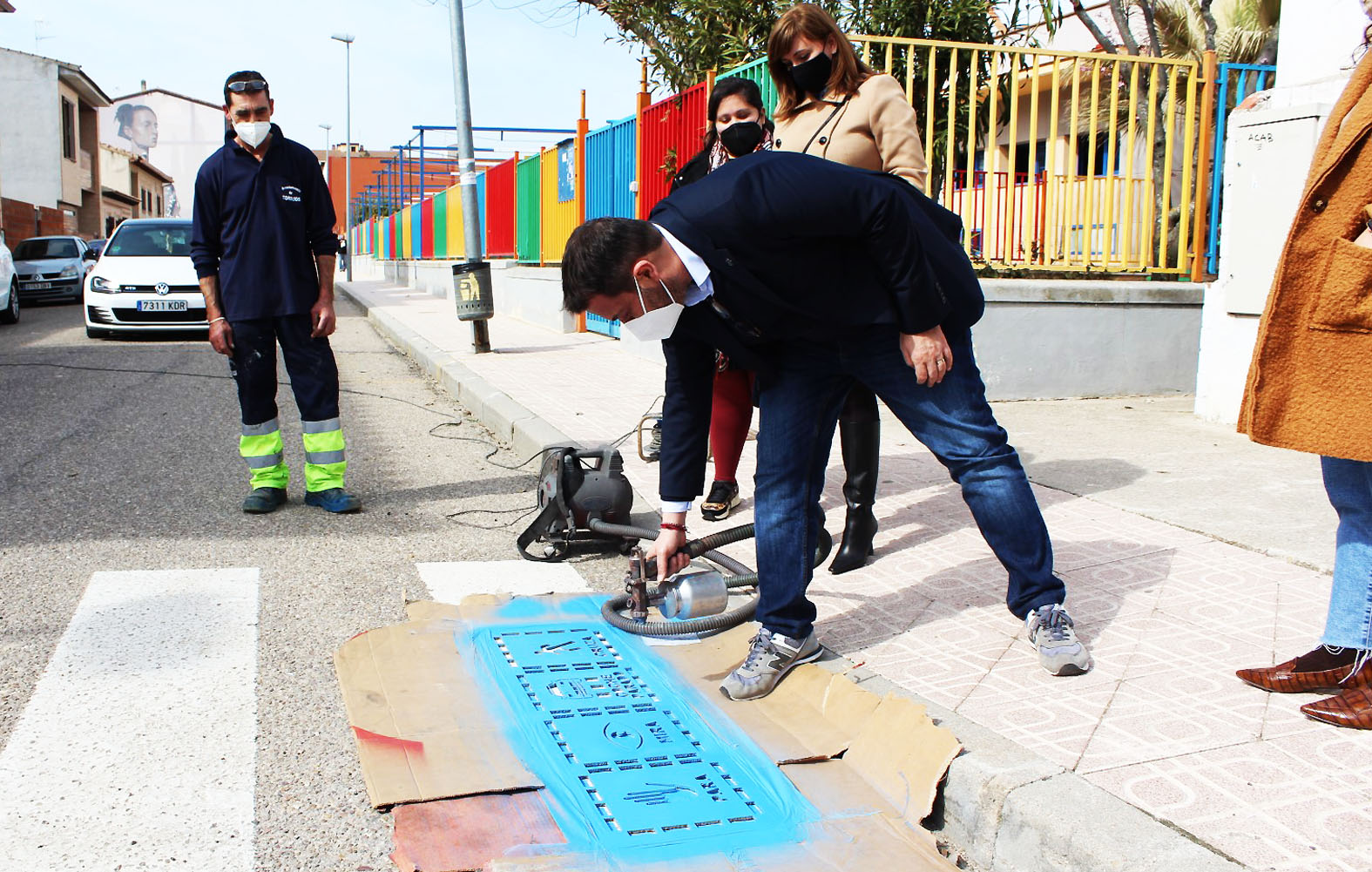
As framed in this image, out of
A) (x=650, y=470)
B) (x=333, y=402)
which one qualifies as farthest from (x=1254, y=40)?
(x=333, y=402)

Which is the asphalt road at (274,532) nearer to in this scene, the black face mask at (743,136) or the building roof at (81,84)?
the black face mask at (743,136)

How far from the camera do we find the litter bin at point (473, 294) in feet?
40.3

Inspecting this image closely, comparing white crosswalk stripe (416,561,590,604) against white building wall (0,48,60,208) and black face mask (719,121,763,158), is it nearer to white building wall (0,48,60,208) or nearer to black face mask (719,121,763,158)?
black face mask (719,121,763,158)

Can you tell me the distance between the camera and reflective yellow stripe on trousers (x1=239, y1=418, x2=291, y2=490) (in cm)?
540

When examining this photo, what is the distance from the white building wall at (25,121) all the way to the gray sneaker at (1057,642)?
46.0m

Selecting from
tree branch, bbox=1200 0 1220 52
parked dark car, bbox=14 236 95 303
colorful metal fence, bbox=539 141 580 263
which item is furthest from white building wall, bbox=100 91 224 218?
tree branch, bbox=1200 0 1220 52

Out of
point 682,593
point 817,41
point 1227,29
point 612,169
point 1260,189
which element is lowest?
point 682,593

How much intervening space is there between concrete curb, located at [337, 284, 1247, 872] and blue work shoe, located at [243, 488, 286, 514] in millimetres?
3508

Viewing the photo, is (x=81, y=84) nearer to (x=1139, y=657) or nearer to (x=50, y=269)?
(x=50, y=269)

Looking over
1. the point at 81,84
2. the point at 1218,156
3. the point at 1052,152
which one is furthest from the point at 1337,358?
the point at 81,84

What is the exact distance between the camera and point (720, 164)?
196 inches

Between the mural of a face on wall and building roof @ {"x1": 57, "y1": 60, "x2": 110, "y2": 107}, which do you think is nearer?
building roof @ {"x1": 57, "y1": 60, "x2": 110, "y2": 107}

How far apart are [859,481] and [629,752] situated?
73.3 inches

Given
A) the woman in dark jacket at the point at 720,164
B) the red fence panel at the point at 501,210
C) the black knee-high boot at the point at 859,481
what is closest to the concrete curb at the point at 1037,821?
the black knee-high boot at the point at 859,481
